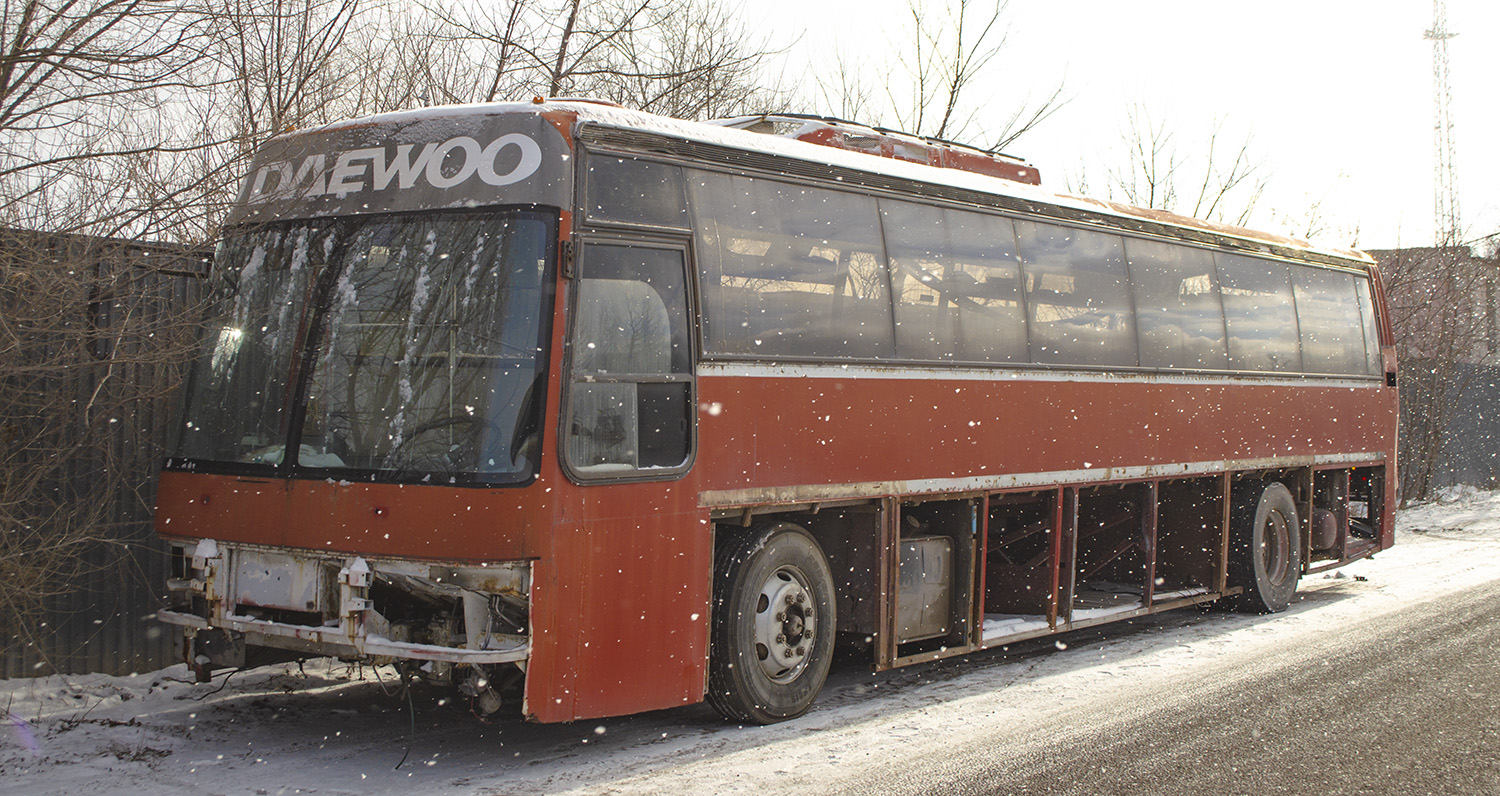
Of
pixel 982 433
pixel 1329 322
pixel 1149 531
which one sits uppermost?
pixel 1329 322

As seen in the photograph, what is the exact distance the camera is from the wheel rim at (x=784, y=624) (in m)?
7.02

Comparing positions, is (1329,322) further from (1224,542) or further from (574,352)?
(574,352)

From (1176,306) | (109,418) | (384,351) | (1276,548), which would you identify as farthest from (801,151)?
(1276,548)

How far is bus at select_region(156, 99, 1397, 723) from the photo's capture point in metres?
5.79

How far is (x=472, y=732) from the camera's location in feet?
22.3

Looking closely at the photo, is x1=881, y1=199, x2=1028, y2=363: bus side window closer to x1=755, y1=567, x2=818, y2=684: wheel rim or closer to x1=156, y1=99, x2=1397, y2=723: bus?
x1=156, y1=99, x2=1397, y2=723: bus

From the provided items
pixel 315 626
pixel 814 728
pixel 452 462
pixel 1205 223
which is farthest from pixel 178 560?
pixel 1205 223

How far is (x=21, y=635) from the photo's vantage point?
706 cm

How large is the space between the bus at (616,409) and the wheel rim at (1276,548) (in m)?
3.79

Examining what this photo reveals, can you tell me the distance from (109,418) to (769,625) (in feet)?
13.0

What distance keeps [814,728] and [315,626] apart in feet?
8.94

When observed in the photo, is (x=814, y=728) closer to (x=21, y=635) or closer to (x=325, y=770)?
(x=325, y=770)

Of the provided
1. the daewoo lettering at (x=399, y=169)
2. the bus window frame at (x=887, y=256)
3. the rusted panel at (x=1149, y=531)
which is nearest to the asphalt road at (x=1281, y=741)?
the rusted panel at (x=1149, y=531)

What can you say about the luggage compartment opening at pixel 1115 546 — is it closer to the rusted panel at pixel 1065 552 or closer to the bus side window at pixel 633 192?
the rusted panel at pixel 1065 552
